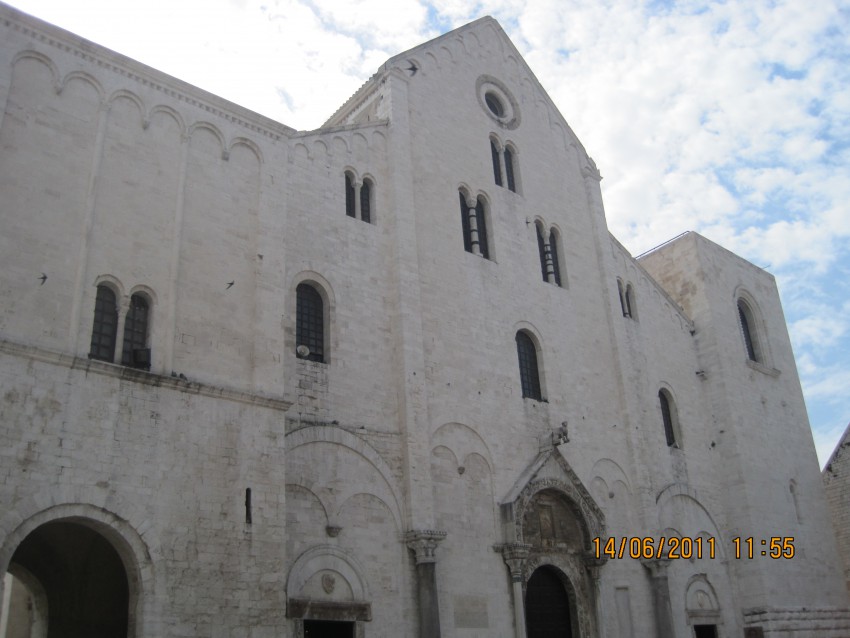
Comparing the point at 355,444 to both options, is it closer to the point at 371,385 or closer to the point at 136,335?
the point at 371,385

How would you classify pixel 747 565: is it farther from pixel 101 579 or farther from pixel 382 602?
pixel 101 579

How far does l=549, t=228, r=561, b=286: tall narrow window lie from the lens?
883 inches

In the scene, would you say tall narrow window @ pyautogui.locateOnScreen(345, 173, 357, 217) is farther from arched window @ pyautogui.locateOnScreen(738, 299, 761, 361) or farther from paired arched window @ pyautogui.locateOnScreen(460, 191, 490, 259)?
arched window @ pyautogui.locateOnScreen(738, 299, 761, 361)

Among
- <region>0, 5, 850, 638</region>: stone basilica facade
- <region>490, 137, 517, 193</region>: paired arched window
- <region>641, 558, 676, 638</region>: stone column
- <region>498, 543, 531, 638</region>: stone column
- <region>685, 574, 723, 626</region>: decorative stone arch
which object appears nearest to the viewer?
<region>0, 5, 850, 638</region>: stone basilica facade

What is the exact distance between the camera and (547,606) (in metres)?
18.2

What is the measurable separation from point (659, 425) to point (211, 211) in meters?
14.4

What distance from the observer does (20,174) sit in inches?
483

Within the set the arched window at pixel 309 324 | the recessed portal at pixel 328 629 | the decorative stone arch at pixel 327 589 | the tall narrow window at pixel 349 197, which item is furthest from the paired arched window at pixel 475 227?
the recessed portal at pixel 328 629

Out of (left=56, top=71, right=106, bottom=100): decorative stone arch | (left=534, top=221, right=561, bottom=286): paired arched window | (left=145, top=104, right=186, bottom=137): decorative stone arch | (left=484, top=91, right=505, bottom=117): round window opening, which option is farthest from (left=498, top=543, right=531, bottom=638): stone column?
(left=484, top=91, right=505, bottom=117): round window opening

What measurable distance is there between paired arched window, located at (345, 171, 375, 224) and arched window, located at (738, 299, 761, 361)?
15.1 meters

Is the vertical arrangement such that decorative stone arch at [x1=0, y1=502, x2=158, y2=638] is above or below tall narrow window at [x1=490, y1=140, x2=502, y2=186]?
below

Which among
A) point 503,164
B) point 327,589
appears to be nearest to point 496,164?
point 503,164

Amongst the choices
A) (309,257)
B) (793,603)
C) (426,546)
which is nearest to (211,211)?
(309,257)

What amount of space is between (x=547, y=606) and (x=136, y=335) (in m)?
10.9
